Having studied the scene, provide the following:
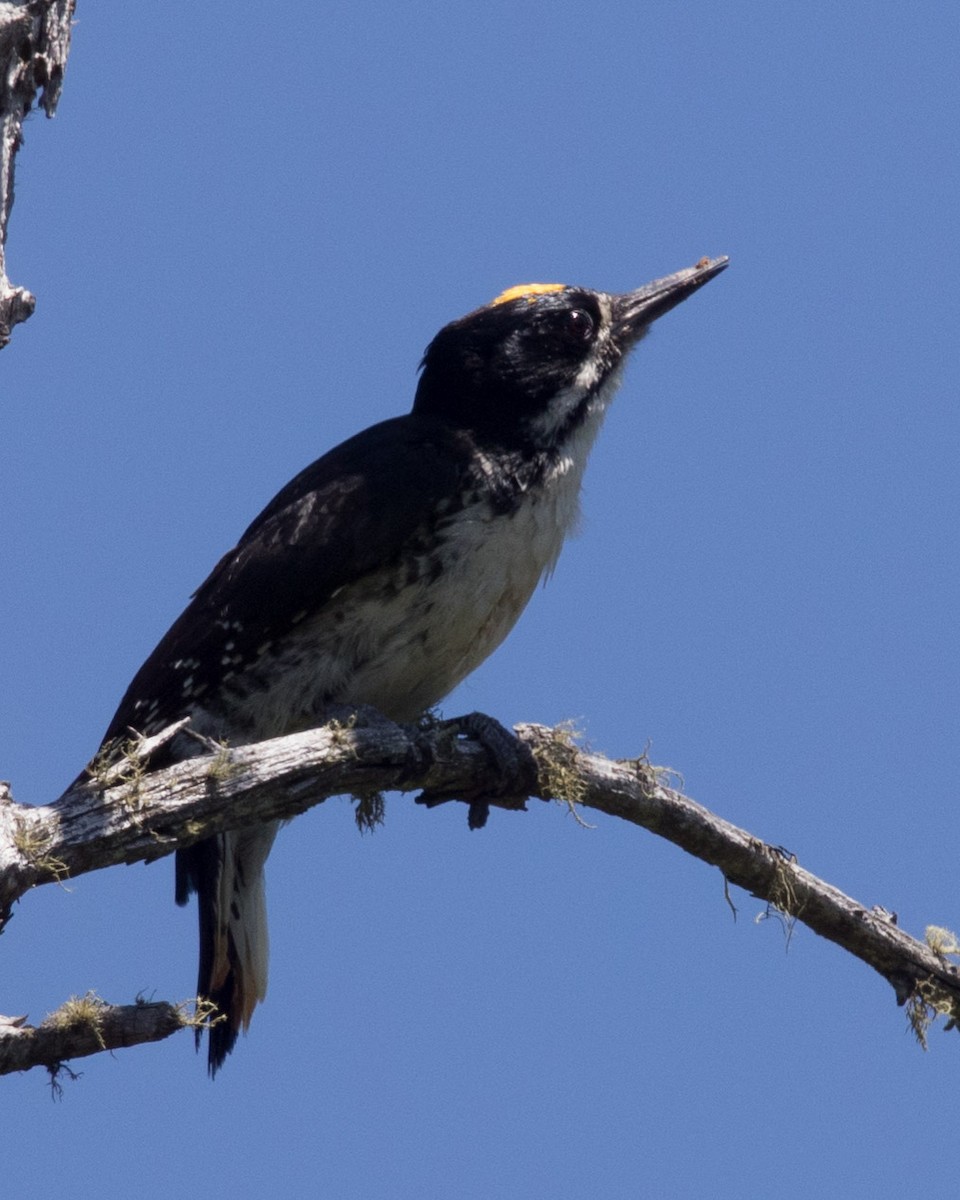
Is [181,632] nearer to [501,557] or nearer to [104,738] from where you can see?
[104,738]

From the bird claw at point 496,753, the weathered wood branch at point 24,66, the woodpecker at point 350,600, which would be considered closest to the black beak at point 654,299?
the woodpecker at point 350,600

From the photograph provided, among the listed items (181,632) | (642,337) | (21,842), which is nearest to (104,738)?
(181,632)

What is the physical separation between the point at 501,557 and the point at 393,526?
34cm

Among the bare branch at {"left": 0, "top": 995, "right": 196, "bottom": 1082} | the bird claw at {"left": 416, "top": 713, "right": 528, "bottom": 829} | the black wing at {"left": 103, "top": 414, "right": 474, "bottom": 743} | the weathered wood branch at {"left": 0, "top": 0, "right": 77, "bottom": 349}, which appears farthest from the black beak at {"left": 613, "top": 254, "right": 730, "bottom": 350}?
the bare branch at {"left": 0, "top": 995, "right": 196, "bottom": 1082}

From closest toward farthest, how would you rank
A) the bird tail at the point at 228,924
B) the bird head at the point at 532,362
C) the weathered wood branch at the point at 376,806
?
the weathered wood branch at the point at 376,806
the bird tail at the point at 228,924
the bird head at the point at 532,362

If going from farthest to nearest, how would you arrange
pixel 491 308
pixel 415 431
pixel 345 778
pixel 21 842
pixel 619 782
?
1. pixel 491 308
2. pixel 415 431
3. pixel 619 782
4. pixel 345 778
5. pixel 21 842

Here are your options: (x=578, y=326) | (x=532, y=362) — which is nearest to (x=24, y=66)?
(x=532, y=362)

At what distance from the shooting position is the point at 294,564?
16.4 ft

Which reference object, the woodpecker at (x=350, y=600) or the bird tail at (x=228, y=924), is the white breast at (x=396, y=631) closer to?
the woodpecker at (x=350, y=600)

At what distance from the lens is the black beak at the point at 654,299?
19.6 ft

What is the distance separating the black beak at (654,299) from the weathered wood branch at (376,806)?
191 centimetres

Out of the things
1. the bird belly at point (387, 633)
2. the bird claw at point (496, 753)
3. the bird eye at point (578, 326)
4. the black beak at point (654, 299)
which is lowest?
the bird claw at point (496, 753)

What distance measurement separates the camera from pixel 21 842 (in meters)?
3.67

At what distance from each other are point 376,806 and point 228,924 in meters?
0.60
